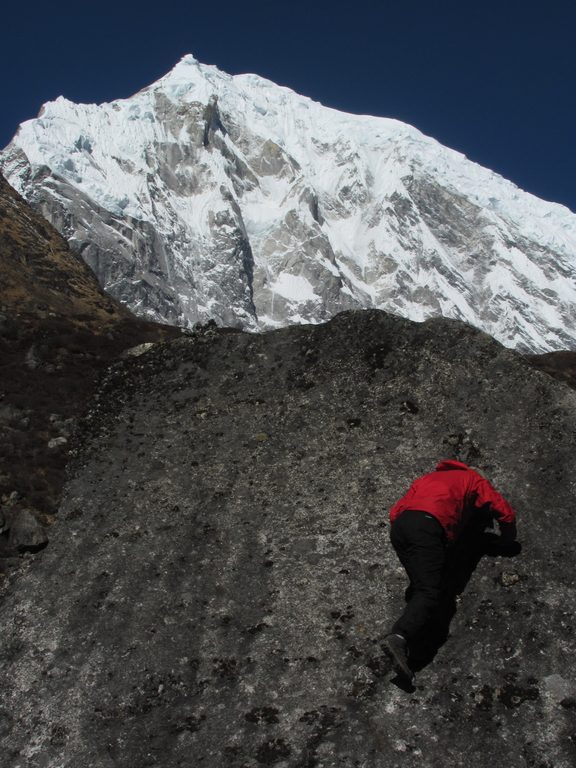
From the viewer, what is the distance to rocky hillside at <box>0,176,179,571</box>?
15602 mm

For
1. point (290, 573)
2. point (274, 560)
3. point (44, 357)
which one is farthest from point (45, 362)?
point (290, 573)

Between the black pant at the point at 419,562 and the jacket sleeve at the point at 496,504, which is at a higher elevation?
the jacket sleeve at the point at 496,504

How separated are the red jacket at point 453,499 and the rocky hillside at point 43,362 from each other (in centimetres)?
702

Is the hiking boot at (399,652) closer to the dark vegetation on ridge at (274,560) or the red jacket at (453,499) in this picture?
the dark vegetation on ridge at (274,560)

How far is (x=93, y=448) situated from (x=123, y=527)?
2772mm

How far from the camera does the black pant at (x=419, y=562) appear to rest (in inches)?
412

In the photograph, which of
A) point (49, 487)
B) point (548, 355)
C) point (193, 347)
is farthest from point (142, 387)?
point (548, 355)

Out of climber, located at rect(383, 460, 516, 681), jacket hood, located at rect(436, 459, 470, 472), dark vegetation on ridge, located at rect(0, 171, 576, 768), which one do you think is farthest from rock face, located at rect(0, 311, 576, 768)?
jacket hood, located at rect(436, 459, 470, 472)

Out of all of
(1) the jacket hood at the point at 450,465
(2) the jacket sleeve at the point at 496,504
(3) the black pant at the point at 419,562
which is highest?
(1) the jacket hood at the point at 450,465

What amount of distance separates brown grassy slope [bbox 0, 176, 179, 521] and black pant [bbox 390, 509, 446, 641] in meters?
6.98

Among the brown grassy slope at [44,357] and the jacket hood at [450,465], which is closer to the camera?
the jacket hood at [450,465]

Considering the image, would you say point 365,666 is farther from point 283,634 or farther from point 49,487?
point 49,487

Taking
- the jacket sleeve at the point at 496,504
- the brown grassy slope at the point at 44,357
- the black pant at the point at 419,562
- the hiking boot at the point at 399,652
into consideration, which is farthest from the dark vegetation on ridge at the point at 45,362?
the jacket sleeve at the point at 496,504

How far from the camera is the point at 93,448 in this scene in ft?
53.9
